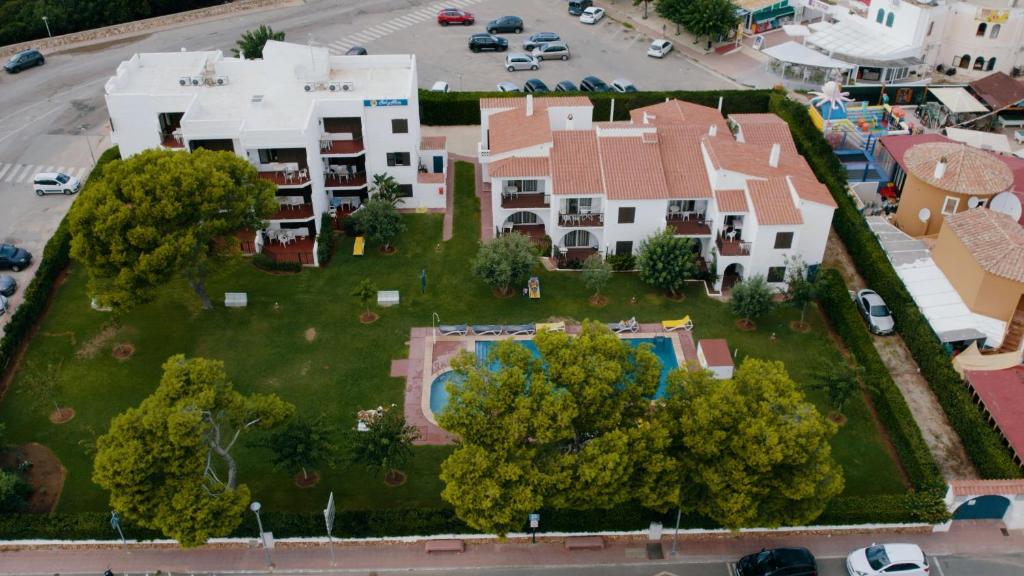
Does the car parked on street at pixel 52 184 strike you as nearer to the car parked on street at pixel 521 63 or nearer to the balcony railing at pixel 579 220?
the balcony railing at pixel 579 220

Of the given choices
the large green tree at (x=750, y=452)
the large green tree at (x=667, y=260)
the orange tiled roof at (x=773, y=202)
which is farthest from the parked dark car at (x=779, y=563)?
the orange tiled roof at (x=773, y=202)

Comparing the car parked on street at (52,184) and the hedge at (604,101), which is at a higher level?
the hedge at (604,101)

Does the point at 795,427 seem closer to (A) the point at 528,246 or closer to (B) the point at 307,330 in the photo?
(A) the point at 528,246

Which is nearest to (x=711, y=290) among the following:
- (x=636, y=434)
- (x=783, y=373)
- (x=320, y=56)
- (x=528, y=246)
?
(x=528, y=246)

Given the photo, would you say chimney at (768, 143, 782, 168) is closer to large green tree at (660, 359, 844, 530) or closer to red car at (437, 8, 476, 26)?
large green tree at (660, 359, 844, 530)

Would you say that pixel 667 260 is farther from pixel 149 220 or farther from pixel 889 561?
pixel 149 220
